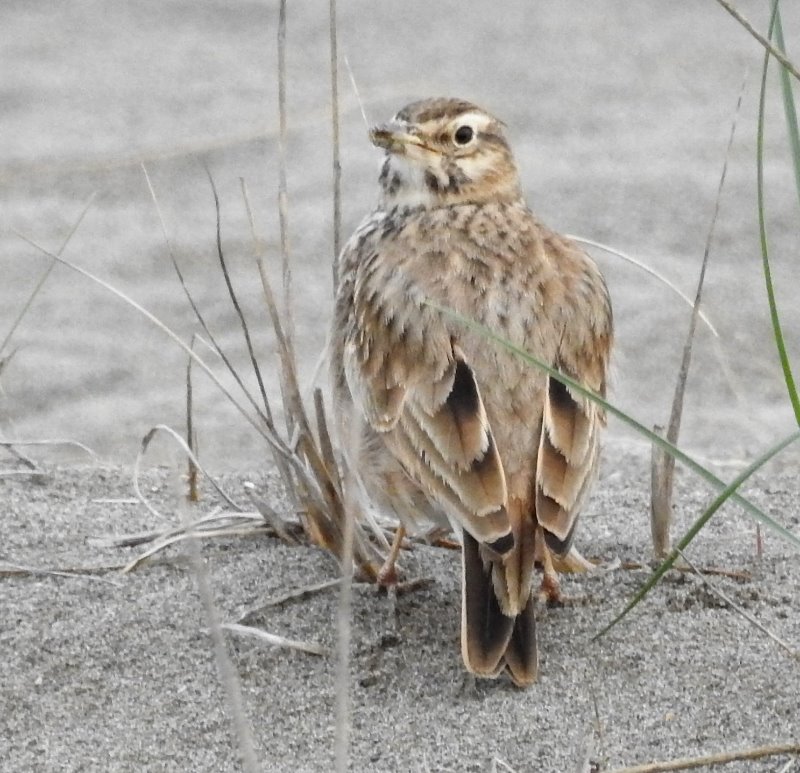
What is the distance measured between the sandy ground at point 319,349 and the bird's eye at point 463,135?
464mm

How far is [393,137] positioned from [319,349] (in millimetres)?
2483

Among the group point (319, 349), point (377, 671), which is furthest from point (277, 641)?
point (319, 349)

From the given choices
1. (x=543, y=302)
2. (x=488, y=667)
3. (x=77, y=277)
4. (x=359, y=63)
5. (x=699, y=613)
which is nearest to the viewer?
(x=488, y=667)

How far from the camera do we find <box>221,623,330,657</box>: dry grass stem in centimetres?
348

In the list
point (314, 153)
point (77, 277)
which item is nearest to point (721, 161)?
point (314, 153)

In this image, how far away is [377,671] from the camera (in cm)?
349

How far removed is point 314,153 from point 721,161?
1.87 metres

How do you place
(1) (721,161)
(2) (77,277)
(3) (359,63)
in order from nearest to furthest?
(2) (77,277) < (1) (721,161) < (3) (359,63)

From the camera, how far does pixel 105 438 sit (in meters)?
6.16

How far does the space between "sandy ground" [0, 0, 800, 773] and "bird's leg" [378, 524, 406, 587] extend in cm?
5

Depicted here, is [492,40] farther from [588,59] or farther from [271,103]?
[271,103]

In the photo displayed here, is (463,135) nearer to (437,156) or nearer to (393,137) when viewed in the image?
(437,156)

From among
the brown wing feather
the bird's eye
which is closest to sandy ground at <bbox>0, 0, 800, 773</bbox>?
the brown wing feather

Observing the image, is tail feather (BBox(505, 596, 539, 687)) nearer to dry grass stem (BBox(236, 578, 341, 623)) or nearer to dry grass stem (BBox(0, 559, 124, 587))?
dry grass stem (BBox(236, 578, 341, 623))
